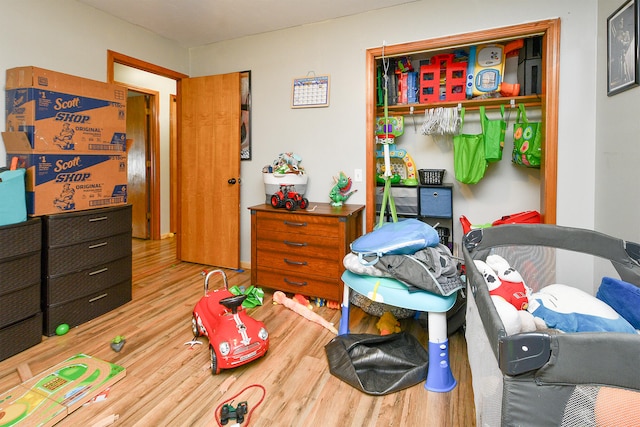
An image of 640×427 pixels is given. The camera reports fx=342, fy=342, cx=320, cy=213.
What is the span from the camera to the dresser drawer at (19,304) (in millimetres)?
1986

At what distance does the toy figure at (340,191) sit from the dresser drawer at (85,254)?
171 cm

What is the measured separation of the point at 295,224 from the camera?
9.16 feet

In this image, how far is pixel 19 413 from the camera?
1522 mm

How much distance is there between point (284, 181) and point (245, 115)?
99 cm

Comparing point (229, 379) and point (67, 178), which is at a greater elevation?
point (67, 178)

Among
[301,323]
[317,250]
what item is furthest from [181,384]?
[317,250]

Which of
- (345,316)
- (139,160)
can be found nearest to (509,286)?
(345,316)

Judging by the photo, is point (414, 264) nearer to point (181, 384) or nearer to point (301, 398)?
point (301, 398)

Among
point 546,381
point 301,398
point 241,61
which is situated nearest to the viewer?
point 546,381

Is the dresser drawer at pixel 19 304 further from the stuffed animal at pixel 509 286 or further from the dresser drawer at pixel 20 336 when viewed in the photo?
the stuffed animal at pixel 509 286

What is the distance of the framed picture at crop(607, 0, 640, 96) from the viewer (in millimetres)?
1786

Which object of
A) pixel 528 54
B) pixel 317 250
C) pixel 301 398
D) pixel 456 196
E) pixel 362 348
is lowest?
pixel 301 398

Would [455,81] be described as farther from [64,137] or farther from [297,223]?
[64,137]

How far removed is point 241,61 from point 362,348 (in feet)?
9.98
